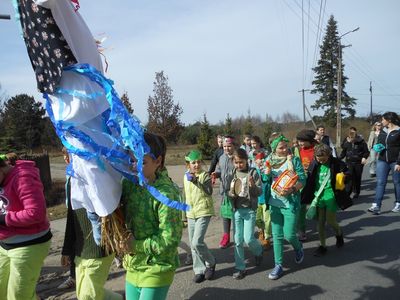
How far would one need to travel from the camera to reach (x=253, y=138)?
7.72m

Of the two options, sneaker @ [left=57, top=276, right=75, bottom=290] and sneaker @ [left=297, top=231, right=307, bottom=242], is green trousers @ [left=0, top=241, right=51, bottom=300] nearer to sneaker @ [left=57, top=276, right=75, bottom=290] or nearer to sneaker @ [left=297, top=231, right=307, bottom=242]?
sneaker @ [left=57, top=276, right=75, bottom=290]

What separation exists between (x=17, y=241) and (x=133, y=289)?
1249 millimetres

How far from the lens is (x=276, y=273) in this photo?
4.61 metres

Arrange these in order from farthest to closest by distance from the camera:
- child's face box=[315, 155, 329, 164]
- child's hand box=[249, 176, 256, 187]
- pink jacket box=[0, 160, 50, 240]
A: child's face box=[315, 155, 329, 164] → child's hand box=[249, 176, 256, 187] → pink jacket box=[0, 160, 50, 240]

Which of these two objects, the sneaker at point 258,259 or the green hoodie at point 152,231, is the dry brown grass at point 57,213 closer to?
the sneaker at point 258,259

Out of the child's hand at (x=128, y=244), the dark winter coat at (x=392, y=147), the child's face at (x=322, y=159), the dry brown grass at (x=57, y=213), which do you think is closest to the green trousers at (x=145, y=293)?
the child's hand at (x=128, y=244)

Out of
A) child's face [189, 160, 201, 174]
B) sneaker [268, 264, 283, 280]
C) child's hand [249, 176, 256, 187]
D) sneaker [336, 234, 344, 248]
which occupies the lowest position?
sneaker [268, 264, 283, 280]

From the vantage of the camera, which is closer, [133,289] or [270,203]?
[133,289]

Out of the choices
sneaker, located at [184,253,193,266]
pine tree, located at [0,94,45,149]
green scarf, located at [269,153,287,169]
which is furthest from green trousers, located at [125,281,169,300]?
pine tree, located at [0,94,45,149]

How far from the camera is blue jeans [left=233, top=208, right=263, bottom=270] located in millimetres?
4699

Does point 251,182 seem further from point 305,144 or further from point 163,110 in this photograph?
point 163,110

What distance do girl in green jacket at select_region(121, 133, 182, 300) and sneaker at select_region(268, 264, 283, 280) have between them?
2360 mm

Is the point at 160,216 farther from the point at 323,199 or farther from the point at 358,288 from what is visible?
the point at 323,199

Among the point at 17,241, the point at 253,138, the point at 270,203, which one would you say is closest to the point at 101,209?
the point at 17,241
